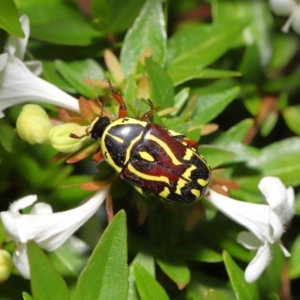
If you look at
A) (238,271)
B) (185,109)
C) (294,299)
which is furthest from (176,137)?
(294,299)

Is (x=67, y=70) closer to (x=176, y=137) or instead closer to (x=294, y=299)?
(x=176, y=137)

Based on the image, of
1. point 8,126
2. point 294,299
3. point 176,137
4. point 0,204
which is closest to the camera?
point 176,137

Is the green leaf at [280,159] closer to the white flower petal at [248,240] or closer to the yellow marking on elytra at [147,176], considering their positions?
the white flower petal at [248,240]

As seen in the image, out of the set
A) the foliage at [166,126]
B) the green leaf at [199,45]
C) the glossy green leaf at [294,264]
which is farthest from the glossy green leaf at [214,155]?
the glossy green leaf at [294,264]

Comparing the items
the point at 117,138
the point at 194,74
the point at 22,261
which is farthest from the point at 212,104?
the point at 22,261

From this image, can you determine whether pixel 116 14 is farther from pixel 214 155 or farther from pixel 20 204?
pixel 20 204
